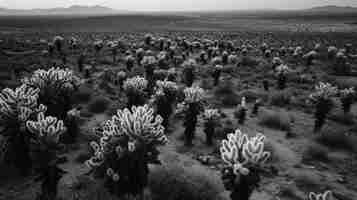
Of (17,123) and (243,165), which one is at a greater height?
(17,123)

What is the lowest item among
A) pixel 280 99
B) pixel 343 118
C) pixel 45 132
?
pixel 343 118

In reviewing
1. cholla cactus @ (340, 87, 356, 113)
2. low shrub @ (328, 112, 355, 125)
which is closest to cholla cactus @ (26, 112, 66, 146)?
low shrub @ (328, 112, 355, 125)

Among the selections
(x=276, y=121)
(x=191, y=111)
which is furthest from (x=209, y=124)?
(x=276, y=121)

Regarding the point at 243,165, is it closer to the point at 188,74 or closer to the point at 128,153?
the point at 128,153

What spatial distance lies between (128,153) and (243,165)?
2166mm

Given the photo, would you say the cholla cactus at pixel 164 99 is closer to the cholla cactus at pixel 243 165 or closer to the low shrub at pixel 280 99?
the cholla cactus at pixel 243 165

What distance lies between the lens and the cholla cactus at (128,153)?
199 inches

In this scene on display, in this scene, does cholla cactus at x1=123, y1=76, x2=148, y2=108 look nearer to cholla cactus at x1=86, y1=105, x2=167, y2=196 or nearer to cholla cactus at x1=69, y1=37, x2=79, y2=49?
cholla cactus at x1=86, y1=105, x2=167, y2=196

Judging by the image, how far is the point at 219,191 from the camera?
19.7 feet

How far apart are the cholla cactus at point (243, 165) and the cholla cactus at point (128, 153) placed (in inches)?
61.3

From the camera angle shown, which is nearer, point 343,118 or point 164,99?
point 164,99

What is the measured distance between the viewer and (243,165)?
14.7 ft

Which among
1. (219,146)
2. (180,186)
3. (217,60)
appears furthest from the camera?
(217,60)

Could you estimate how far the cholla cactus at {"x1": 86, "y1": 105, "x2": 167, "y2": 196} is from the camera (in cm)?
507
